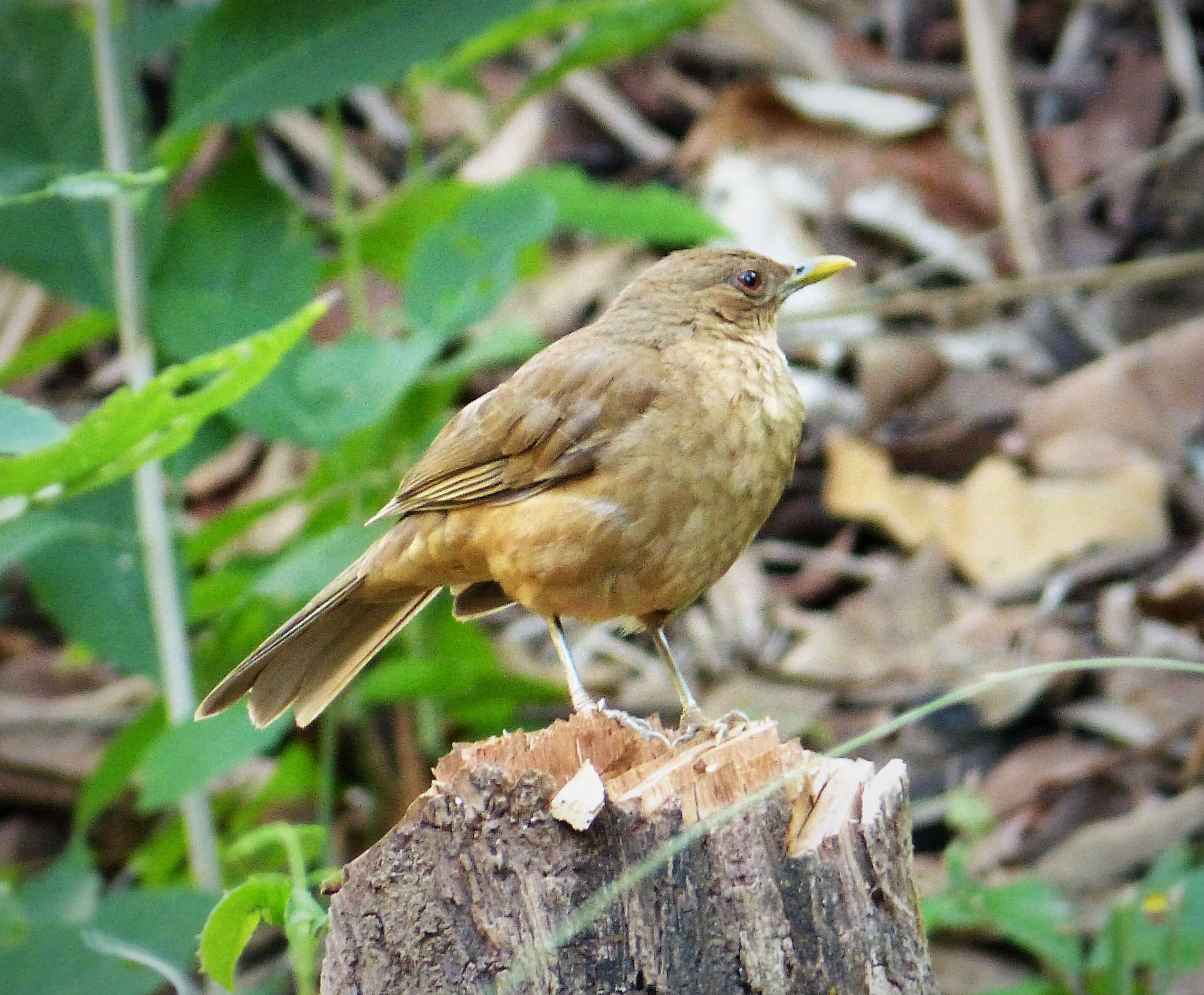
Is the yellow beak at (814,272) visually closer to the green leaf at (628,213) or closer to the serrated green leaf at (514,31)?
the green leaf at (628,213)

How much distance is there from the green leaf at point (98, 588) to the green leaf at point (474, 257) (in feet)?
3.31

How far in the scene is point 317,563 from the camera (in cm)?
416

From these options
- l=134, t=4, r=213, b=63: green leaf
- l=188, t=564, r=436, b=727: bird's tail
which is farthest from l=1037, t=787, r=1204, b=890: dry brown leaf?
l=134, t=4, r=213, b=63: green leaf

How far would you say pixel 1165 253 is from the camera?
269 inches

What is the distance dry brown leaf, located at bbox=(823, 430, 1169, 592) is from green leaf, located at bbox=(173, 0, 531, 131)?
2.34 meters

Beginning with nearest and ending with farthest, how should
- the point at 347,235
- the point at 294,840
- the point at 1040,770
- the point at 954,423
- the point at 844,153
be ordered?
the point at 294,840 → the point at 1040,770 → the point at 347,235 → the point at 954,423 → the point at 844,153

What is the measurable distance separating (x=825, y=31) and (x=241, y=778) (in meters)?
4.28

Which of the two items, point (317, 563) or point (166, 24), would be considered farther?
point (166, 24)

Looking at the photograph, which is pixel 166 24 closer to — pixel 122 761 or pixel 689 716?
pixel 122 761

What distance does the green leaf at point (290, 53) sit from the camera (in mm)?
4430

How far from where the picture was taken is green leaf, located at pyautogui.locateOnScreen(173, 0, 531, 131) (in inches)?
174

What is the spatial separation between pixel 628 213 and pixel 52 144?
5.25 feet

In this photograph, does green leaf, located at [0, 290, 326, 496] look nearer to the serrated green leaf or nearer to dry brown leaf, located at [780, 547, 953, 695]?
the serrated green leaf

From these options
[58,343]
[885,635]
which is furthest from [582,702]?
[58,343]
